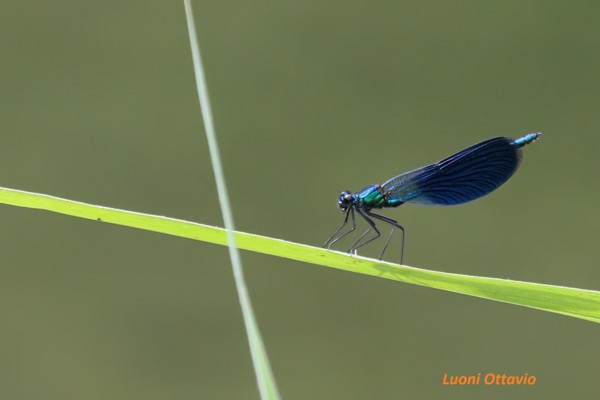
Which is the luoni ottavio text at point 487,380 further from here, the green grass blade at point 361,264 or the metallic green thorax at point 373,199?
the green grass blade at point 361,264

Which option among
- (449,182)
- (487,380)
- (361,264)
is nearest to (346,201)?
(449,182)

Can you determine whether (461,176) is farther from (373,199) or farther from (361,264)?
(361,264)

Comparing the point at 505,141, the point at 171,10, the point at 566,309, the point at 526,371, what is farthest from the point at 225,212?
the point at 171,10

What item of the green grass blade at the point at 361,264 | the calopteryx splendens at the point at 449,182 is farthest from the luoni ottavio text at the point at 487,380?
the green grass blade at the point at 361,264

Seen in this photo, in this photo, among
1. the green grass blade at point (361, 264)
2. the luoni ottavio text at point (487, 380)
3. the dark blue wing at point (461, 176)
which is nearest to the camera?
the green grass blade at point (361, 264)

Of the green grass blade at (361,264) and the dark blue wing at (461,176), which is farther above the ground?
the dark blue wing at (461,176)

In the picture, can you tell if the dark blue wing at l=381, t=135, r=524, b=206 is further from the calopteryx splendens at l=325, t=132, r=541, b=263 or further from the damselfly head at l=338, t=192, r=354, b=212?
the damselfly head at l=338, t=192, r=354, b=212

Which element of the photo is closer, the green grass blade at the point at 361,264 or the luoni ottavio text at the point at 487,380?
the green grass blade at the point at 361,264

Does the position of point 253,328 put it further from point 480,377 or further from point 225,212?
point 480,377
